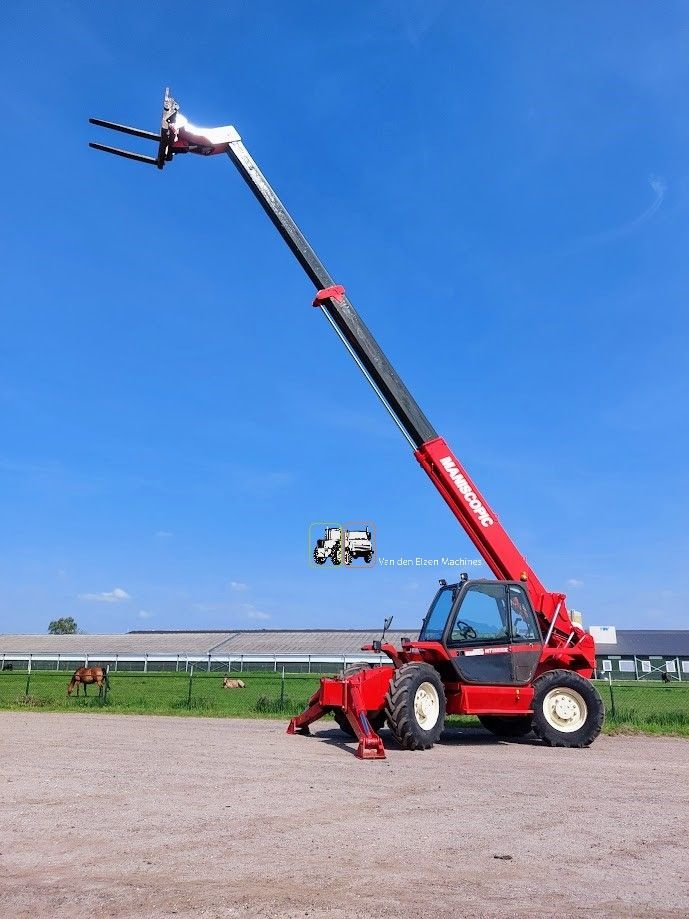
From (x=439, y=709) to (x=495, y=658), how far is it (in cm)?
142

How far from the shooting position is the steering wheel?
12.7 meters

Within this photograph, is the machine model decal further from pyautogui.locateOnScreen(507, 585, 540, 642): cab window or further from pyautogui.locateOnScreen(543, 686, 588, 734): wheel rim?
pyautogui.locateOnScreen(543, 686, 588, 734): wheel rim

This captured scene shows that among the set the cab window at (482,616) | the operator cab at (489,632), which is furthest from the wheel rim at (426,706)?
the cab window at (482,616)

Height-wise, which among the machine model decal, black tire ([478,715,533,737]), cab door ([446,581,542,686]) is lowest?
black tire ([478,715,533,737])

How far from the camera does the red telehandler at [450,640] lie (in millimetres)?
11953

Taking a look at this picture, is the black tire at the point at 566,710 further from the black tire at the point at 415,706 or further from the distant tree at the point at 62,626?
the distant tree at the point at 62,626

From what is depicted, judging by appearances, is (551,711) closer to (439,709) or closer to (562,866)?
(439,709)

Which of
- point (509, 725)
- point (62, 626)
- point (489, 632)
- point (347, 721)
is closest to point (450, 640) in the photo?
point (489, 632)

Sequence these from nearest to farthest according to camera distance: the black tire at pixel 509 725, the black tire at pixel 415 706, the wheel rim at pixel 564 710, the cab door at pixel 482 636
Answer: the black tire at pixel 415 706, the cab door at pixel 482 636, the wheel rim at pixel 564 710, the black tire at pixel 509 725

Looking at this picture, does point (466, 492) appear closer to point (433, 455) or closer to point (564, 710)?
point (433, 455)

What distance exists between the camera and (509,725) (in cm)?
1442

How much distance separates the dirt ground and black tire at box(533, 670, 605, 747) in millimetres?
1094

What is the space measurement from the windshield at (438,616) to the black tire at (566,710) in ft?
6.23

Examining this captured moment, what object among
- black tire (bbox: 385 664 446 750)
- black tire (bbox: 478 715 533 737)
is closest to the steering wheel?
black tire (bbox: 385 664 446 750)
